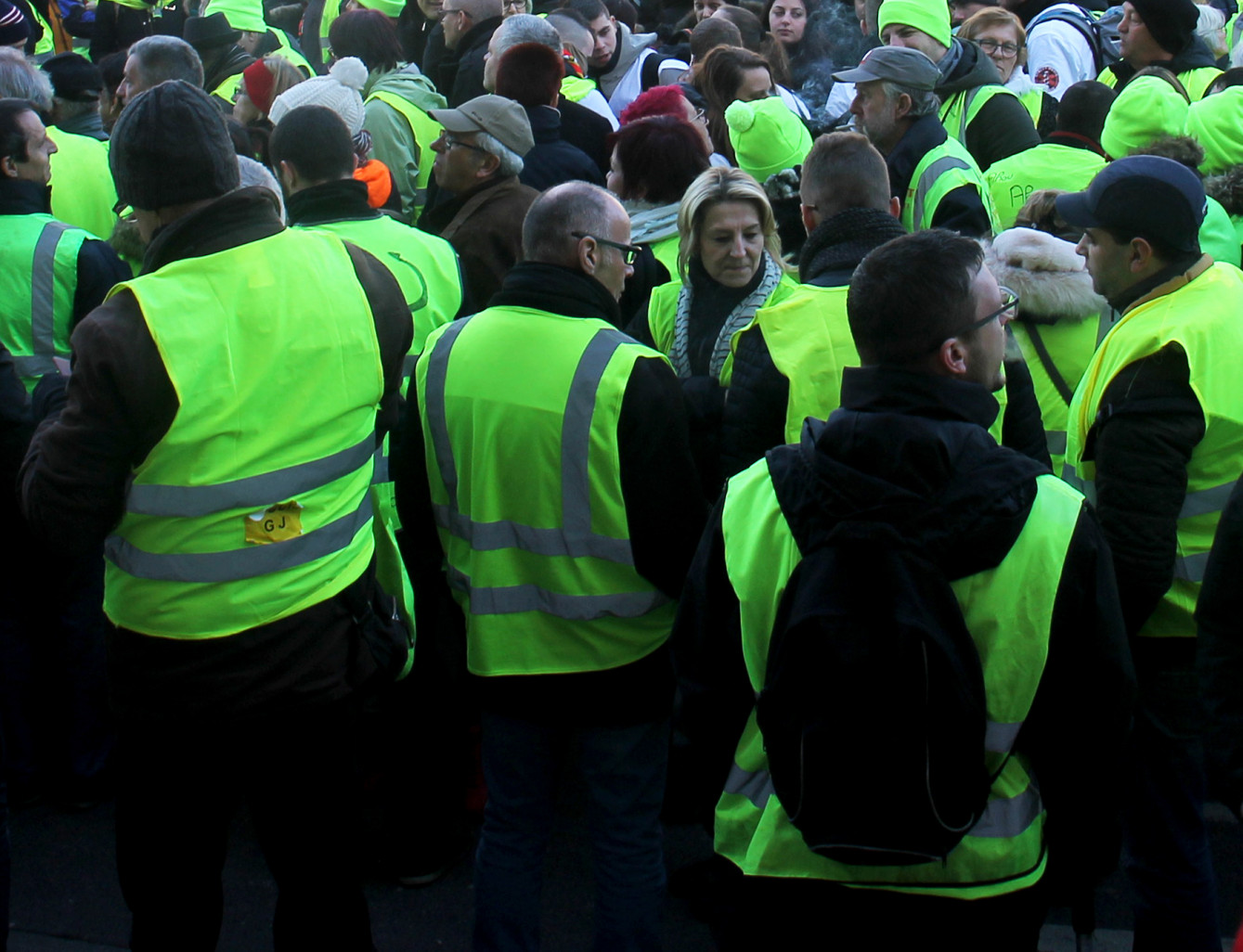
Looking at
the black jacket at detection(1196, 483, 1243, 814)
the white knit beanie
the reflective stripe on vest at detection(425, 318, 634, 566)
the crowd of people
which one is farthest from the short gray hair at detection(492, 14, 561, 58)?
the black jacket at detection(1196, 483, 1243, 814)

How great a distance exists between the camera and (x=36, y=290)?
3875mm

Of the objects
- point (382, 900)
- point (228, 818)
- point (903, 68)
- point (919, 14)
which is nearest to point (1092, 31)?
point (919, 14)

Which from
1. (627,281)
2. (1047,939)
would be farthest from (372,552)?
(1047,939)

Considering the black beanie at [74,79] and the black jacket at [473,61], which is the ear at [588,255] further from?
the black beanie at [74,79]

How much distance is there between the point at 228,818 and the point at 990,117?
419 cm

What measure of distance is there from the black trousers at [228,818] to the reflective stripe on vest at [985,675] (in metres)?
0.96

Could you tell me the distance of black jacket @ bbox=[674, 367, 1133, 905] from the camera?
192cm

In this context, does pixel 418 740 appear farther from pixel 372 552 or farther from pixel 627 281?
pixel 627 281

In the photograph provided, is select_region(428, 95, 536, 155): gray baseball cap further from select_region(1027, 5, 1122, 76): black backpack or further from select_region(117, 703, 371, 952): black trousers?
select_region(1027, 5, 1122, 76): black backpack

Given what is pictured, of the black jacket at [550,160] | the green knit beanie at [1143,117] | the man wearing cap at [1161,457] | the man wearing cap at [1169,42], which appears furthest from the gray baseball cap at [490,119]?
the man wearing cap at [1169,42]

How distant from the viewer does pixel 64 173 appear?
497cm

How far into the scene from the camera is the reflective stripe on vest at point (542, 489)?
9.28ft

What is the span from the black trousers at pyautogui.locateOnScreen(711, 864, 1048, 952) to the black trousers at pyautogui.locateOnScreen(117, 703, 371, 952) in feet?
3.39

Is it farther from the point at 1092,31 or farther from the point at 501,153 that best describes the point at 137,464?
the point at 1092,31
